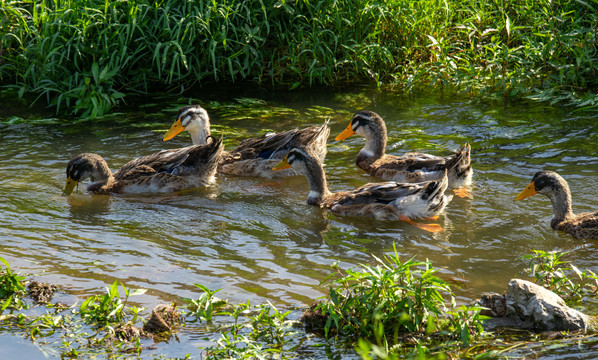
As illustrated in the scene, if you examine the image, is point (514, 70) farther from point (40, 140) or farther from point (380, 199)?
point (40, 140)

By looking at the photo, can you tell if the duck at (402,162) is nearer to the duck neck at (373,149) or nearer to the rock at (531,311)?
the duck neck at (373,149)

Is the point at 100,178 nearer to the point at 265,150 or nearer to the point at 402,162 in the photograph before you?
the point at 265,150

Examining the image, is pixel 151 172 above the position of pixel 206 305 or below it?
above

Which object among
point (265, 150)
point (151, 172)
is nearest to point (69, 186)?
point (151, 172)

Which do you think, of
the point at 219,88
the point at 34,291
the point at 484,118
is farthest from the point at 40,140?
the point at 484,118

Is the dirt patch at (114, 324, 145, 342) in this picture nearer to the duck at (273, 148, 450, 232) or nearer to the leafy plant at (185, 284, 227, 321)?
the leafy plant at (185, 284, 227, 321)

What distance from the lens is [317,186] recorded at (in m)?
7.89

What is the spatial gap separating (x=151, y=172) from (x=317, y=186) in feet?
6.71

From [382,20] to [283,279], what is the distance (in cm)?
693

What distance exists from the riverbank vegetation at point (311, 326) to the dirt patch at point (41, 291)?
6.9 inches

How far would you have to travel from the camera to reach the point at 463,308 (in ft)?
15.1

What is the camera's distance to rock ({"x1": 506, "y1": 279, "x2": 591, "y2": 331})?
4641 millimetres

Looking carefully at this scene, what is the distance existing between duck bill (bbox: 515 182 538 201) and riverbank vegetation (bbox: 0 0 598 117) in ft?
10.9

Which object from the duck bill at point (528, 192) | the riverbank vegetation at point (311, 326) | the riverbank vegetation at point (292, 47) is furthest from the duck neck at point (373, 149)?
the riverbank vegetation at point (311, 326)
